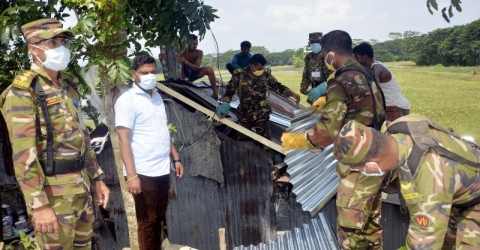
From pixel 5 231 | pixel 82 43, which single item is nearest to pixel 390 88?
pixel 82 43

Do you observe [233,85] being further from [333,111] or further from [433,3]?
[433,3]

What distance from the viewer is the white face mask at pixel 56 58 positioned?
2.88 m

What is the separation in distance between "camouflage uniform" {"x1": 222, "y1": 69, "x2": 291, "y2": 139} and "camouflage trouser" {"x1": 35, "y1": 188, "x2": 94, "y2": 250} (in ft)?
10.9

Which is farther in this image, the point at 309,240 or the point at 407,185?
the point at 309,240

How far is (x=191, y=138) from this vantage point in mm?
5848

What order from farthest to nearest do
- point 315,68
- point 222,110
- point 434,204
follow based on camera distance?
1. point 315,68
2. point 222,110
3. point 434,204

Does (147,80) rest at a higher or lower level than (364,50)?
lower

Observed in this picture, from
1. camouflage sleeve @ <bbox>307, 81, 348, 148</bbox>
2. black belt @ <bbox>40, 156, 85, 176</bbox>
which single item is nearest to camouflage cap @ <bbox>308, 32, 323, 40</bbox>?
camouflage sleeve @ <bbox>307, 81, 348, 148</bbox>

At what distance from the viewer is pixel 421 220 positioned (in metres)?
2.39

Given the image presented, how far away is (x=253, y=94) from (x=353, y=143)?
3.81 m

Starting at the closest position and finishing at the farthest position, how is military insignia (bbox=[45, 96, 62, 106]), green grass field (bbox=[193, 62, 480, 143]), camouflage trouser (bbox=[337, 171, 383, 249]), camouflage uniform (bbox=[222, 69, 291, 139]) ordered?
military insignia (bbox=[45, 96, 62, 106]) → camouflage trouser (bbox=[337, 171, 383, 249]) → camouflage uniform (bbox=[222, 69, 291, 139]) → green grass field (bbox=[193, 62, 480, 143])

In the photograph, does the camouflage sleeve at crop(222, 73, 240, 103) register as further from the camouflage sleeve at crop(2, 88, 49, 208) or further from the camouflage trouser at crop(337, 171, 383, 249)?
the camouflage sleeve at crop(2, 88, 49, 208)

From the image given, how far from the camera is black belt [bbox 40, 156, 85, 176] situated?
9.27ft

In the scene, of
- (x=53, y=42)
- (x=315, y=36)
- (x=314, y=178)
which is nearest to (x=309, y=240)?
(x=314, y=178)
